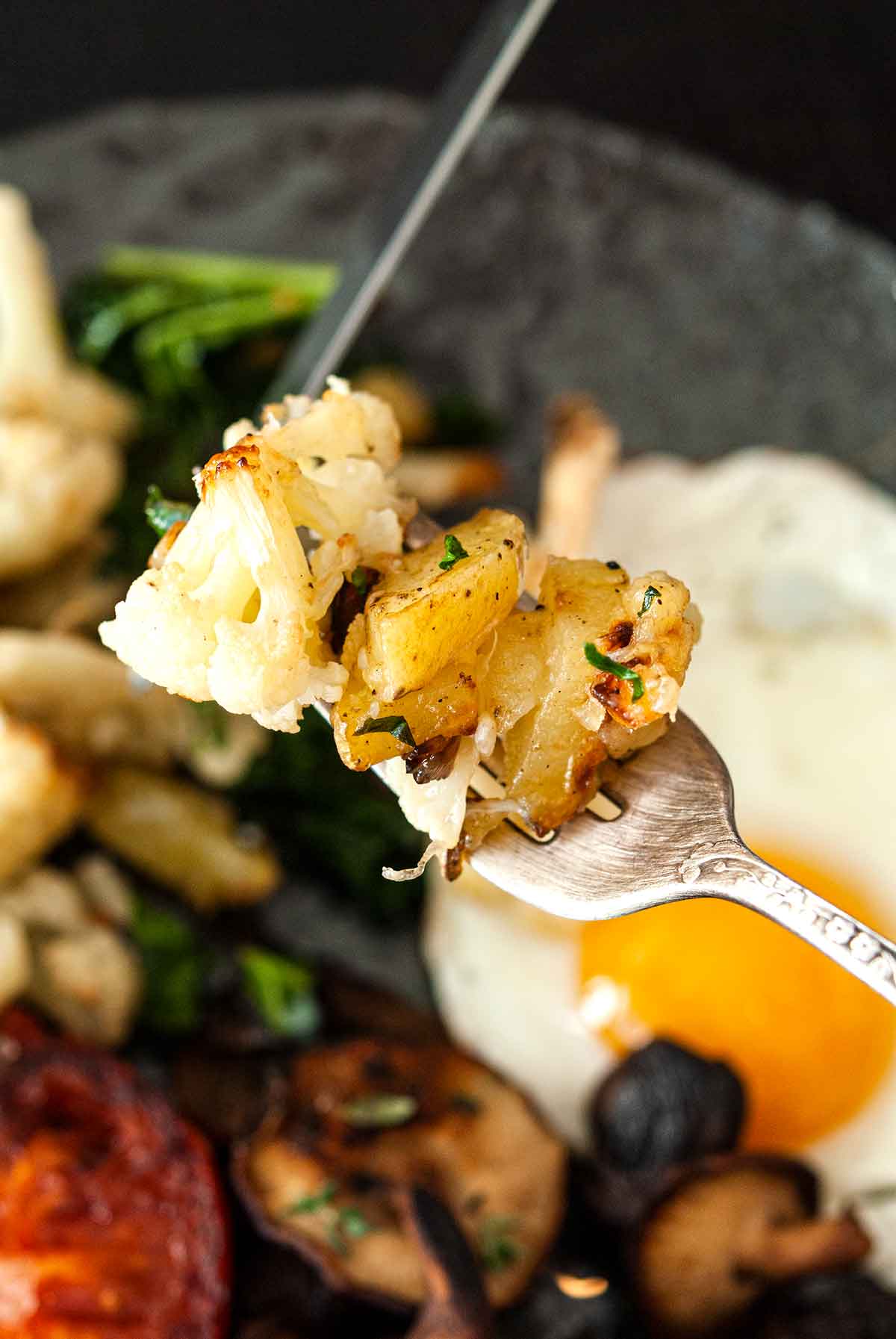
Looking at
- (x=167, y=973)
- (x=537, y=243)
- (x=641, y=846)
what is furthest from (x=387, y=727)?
(x=537, y=243)

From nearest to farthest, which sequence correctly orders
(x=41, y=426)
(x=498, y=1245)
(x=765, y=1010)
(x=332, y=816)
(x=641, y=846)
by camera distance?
(x=641, y=846), (x=498, y=1245), (x=765, y=1010), (x=41, y=426), (x=332, y=816)

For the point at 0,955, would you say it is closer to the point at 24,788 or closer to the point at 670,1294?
the point at 24,788

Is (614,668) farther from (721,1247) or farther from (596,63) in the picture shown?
(596,63)

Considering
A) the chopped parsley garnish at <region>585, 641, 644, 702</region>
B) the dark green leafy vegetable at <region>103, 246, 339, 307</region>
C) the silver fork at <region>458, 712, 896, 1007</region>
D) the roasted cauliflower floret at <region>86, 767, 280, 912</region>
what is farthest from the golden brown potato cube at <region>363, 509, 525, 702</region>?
the dark green leafy vegetable at <region>103, 246, 339, 307</region>

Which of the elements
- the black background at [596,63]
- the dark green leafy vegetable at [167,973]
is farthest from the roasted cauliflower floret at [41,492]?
the black background at [596,63]

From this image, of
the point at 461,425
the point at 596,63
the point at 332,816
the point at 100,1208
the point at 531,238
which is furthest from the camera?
the point at 596,63

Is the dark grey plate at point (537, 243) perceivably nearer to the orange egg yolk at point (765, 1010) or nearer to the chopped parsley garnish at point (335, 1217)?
the orange egg yolk at point (765, 1010)

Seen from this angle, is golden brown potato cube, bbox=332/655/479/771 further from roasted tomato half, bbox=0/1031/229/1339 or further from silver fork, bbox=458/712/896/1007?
roasted tomato half, bbox=0/1031/229/1339
